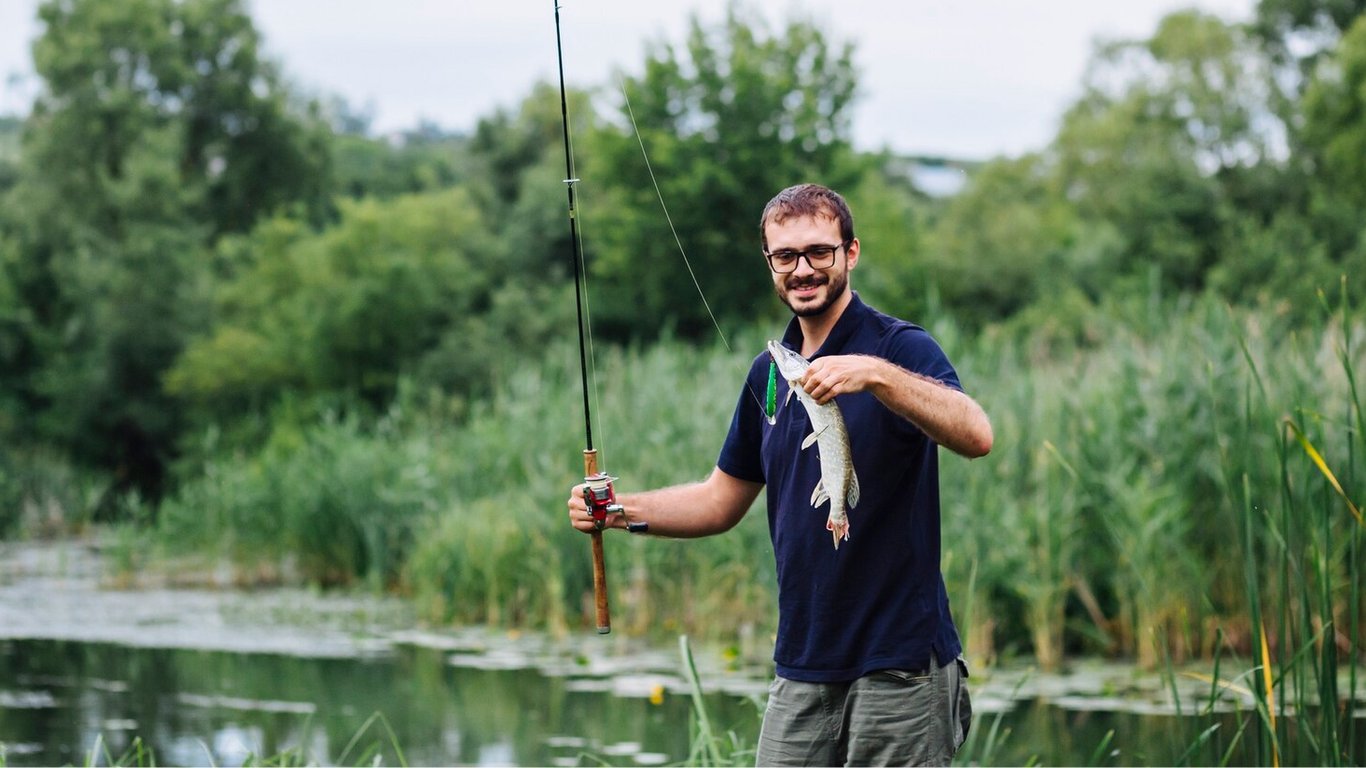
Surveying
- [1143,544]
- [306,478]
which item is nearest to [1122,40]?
[306,478]

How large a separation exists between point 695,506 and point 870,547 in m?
0.50

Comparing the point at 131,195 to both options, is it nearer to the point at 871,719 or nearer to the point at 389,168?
the point at 389,168

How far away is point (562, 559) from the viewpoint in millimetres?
9711

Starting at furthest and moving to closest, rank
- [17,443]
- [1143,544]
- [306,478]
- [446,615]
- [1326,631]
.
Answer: [17,443] → [306,478] → [446,615] → [1143,544] → [1326,631]

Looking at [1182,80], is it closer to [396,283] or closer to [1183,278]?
[1183,278]

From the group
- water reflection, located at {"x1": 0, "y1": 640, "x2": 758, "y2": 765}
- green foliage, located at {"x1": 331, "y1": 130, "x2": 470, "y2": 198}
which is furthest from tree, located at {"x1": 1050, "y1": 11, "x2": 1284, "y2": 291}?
water reflection, located at {"x1": 0, "y1": 640, "x2": 758, "y2": 765}

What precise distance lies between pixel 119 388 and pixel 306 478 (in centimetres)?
1215

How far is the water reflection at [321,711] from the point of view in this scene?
22.6 feet

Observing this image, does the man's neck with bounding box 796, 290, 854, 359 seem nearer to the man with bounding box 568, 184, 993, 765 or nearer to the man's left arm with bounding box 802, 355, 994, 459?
the man with bounding box 568, 184, 993, 765

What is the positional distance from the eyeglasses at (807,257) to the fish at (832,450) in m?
0.13

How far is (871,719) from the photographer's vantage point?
2549mm

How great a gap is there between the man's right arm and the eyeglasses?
0.52 metres

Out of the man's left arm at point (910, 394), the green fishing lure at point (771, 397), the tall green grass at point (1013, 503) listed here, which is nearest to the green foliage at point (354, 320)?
the tall green grass at point (1013, 503)

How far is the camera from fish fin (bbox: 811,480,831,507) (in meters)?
2.56
